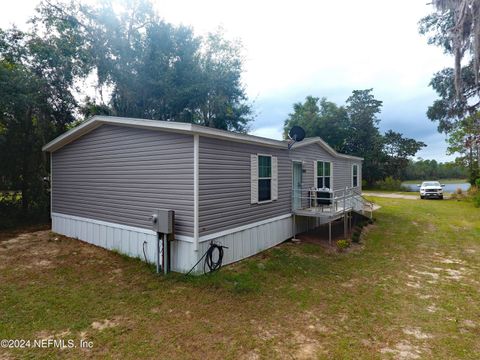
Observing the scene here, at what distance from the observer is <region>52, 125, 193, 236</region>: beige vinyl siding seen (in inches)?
226

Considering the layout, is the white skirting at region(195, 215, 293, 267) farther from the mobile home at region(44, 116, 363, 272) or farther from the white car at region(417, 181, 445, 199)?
the white car at region(417, 181, 445, 199)

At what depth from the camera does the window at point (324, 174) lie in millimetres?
11000

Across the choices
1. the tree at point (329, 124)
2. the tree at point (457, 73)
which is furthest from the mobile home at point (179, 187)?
the tree at point (329, 124)

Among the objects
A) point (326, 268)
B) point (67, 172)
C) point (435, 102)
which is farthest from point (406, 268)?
point (435, 102)

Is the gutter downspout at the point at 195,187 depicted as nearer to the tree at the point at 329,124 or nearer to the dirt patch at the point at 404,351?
the dirt patch at the point at 404,351

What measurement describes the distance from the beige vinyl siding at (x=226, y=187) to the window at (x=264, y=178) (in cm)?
18

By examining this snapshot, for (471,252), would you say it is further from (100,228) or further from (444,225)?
(100,228)

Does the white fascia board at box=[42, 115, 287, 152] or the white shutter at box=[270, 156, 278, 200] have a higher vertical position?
the white fascia board at box=[42, 115, 287, 152]

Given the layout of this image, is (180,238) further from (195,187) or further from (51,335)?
(51,335)

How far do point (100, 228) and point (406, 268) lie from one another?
26.8 feet

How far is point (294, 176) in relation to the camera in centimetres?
934

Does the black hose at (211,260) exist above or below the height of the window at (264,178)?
below

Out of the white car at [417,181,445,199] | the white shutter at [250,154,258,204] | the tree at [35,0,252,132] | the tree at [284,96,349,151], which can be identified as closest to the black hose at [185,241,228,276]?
the white shutter at [250,154,258,204]

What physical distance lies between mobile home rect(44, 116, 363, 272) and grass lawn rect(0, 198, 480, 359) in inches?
24.5
